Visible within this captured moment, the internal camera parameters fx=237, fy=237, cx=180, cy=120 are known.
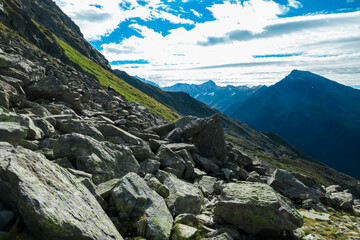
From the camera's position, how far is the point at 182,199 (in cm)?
1670

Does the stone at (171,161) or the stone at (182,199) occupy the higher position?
the stone at (171,161)

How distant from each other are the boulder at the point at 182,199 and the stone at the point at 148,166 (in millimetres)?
1984

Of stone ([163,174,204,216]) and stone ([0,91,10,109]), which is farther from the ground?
stone ([0,91,10,109])

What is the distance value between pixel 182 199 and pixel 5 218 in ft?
35.3

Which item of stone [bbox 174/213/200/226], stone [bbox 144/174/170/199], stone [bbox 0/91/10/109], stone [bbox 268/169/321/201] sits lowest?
stone [bbox 268/169/321/201]

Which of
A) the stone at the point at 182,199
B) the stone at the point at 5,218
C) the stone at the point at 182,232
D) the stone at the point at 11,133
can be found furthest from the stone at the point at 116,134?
the stone at the point at 5,218

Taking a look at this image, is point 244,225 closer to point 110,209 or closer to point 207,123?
point 110,209

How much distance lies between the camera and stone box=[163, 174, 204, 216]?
52.7 feet

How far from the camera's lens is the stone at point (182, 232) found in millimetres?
12750

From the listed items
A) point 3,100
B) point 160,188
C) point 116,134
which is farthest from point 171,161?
point 3,100

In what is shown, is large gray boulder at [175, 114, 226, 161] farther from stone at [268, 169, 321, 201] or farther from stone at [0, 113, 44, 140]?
stone at [0, 113, 44, 140]

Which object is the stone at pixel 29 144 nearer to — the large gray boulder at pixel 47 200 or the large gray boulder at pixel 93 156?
the large gray boulder at pixel 93 156

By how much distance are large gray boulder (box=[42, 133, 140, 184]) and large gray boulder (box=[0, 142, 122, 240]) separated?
5099 mm

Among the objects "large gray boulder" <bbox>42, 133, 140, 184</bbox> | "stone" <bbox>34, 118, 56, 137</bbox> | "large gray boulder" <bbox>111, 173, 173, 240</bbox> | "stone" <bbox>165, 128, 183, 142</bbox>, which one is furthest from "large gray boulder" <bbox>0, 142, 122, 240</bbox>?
"stone" <bbox>165, 128, 183, 142</bbox>
